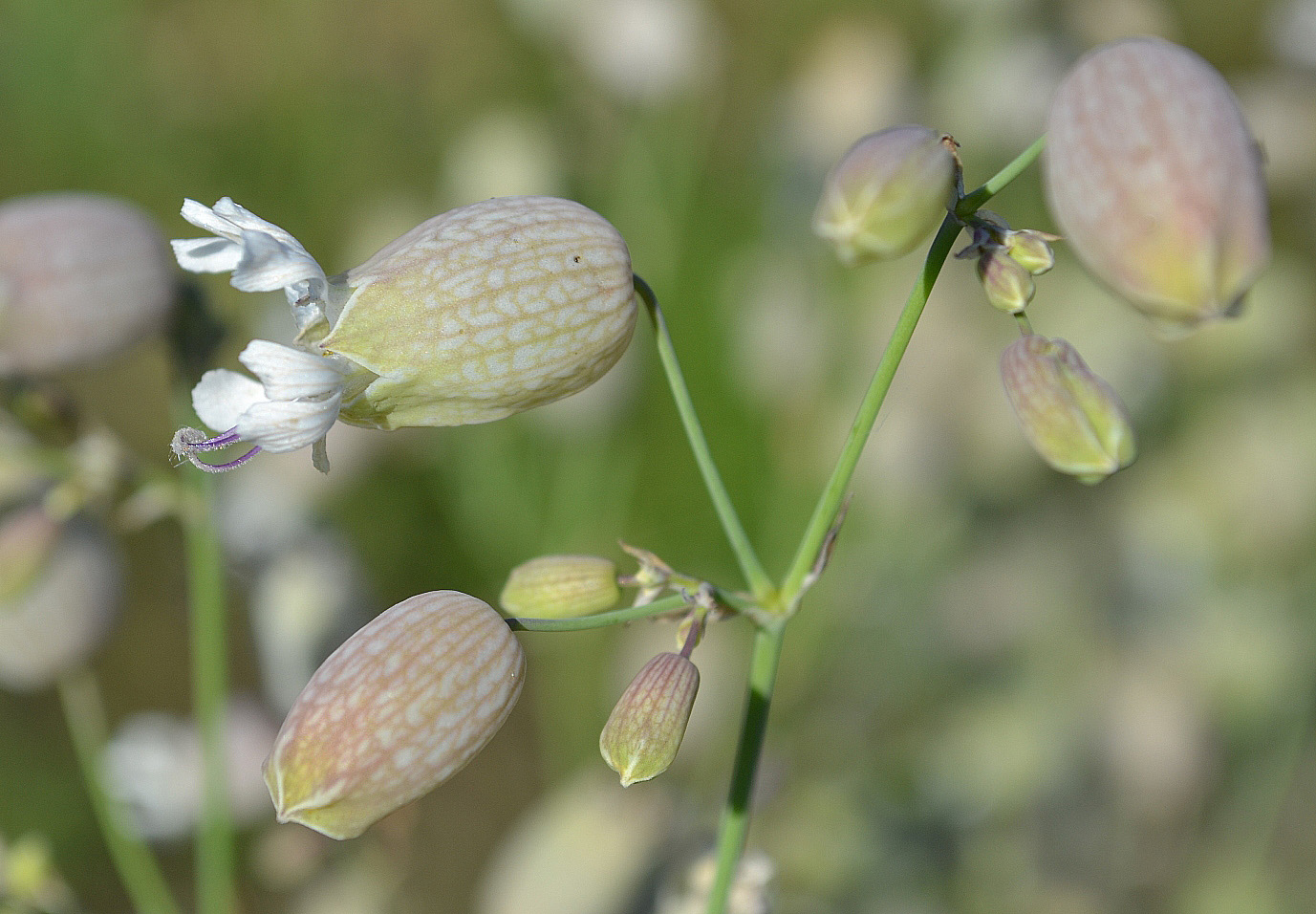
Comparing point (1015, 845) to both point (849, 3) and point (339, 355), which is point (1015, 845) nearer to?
point (339, 355)

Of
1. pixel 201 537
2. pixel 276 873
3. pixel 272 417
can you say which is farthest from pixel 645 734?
pixel 276 873

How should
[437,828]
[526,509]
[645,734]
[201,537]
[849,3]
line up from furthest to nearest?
[849,3]
[437,828]
[526,509]
[201,537]
[645,734]

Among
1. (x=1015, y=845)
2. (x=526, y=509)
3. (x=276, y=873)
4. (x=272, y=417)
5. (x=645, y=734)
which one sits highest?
(x=272, y=417)

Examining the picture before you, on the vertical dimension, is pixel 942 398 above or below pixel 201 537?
below

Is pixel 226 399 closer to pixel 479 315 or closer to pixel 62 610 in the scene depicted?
pixel 479 315

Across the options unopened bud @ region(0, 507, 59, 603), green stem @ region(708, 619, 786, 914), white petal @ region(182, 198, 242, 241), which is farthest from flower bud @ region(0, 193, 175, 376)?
green stem @ region(708, 619, 786, 914)

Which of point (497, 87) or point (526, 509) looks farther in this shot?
point (497, 87)

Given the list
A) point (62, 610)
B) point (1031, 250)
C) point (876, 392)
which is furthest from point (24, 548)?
point (1031, 250)
